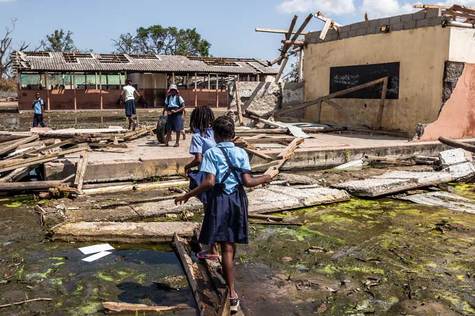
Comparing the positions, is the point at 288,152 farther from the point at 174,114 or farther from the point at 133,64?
the point at 133,64

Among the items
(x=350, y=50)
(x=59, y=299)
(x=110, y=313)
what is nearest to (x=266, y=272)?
(x=110, y=313)

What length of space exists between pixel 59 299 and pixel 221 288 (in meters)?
1.34

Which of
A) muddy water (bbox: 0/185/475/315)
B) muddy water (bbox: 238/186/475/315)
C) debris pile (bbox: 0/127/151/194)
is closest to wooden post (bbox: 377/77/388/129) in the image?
debris pile (bbox: 0/127/151/194)

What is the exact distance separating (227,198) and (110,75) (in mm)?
31615

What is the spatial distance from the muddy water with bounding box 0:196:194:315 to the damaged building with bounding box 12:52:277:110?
22875mm

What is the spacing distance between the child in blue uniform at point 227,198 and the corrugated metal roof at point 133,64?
27.1 metres

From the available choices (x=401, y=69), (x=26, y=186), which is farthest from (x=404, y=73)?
(x=26, y=186)

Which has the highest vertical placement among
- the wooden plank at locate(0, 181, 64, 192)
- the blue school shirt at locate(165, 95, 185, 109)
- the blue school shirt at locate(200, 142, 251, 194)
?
the blue school shirt at locate(165, 95, 185, 109)

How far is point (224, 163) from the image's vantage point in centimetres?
370

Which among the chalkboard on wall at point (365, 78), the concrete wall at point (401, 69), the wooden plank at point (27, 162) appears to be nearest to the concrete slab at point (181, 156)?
the wooden plank at point (27, 162)

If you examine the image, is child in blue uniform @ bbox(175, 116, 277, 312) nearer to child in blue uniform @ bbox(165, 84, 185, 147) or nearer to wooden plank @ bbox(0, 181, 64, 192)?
wooden plank @ bbox(0, 181, 64, 192)

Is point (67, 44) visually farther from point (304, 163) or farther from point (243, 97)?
point (304, 163)

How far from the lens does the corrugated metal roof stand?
2858 centimetres

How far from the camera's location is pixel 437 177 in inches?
336
